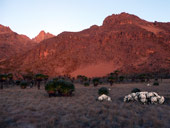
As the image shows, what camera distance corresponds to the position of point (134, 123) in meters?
7.84

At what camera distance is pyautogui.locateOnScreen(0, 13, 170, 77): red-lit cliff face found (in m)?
92.7

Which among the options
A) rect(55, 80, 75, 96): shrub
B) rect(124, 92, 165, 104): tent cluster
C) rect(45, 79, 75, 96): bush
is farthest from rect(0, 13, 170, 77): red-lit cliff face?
rect(124, 92, 165, 104): tent cluster

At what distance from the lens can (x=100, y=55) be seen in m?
106

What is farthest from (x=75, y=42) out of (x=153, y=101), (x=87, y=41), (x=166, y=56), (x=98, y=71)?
(x=153, y=101)

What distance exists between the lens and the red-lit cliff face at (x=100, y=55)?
92.7 metres

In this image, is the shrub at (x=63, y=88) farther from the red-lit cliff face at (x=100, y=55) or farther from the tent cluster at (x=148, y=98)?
the red-lit cliff face at (x=100, y=55)

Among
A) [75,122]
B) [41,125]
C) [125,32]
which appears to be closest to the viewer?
[41,125]

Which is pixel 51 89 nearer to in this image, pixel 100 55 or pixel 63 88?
pixel 63 88

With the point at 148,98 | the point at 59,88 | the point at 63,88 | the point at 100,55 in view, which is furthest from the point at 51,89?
the point at 100,55

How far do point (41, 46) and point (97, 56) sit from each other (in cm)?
4814

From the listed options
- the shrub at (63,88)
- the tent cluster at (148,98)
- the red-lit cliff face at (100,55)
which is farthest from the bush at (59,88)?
the red-lit cliff face at (100,55)

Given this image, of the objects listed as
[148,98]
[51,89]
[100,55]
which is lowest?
[148,98]

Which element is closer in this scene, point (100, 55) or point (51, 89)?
point (51, 89)

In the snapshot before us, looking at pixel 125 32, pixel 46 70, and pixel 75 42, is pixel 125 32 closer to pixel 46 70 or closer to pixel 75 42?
pixel 75 42
